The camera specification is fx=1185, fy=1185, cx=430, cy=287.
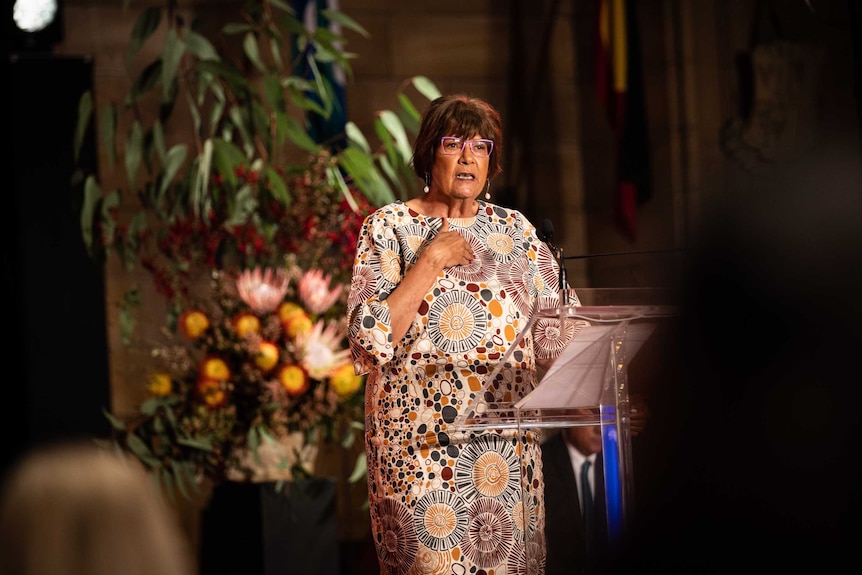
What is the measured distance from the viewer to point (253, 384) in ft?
11.8

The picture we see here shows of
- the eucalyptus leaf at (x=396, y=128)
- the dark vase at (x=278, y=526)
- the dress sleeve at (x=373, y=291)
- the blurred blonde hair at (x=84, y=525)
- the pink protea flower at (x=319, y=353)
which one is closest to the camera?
the blurred blonde hair at (x=84, y=525)

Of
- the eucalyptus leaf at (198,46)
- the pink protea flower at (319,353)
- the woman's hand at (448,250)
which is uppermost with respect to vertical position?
the eucalyptus leaf at (198,46)

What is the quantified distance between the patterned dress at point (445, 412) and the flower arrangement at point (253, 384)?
115cm

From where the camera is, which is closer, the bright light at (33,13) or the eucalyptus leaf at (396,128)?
the bright light at (33,13)

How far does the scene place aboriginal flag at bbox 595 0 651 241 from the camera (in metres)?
4.92

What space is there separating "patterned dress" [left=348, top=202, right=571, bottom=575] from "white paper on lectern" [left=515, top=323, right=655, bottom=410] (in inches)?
10.1

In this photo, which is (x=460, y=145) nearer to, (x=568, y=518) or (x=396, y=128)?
(x=568, y=518)

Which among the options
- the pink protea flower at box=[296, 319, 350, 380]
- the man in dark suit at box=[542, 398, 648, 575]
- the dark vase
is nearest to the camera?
the man in dark suit at box=[542, 398, 648, 575]

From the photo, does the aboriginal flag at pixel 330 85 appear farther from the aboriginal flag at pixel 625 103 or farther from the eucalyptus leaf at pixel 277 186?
the aboriginal flag at pixel 625 103

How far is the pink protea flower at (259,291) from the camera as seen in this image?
3564mm

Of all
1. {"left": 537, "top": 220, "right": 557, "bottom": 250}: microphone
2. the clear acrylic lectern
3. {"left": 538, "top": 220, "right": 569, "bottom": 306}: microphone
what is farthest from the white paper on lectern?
{"left": 537, "top": 220, "right": 557, "bottom": 250}: microphone

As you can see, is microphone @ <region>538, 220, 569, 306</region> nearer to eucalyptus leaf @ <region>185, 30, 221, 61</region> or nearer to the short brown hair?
the short brown hair

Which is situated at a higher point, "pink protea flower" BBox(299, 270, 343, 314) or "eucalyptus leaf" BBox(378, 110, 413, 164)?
"eucalyptus leaf" BBox(378, 110, 413, 164)

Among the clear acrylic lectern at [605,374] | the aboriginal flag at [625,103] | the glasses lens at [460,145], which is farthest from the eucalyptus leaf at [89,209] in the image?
the aboriginal flag at [625,103]
